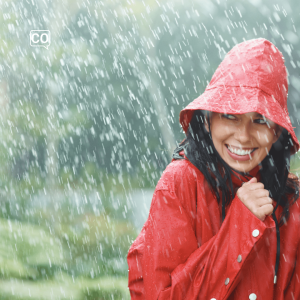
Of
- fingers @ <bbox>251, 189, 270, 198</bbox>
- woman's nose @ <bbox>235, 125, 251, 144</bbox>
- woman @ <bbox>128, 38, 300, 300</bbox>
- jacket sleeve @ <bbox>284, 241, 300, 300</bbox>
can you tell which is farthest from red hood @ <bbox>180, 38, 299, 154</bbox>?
jacket sleeve @ <bbox>284, 241, 300, 300</bbox>

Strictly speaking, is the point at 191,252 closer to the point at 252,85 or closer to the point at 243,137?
the point at 243,137

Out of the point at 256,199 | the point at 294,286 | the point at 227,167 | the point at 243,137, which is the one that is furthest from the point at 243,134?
the point at 294,286

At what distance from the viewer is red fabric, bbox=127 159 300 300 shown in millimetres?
1555

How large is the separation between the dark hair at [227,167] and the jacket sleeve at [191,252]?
Result: 0.22 meters

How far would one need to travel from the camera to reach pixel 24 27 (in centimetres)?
970

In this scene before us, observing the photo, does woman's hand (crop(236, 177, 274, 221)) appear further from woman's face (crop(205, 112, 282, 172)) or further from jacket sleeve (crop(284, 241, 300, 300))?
jacket sleeve (crop(284, 241, 300, 300))

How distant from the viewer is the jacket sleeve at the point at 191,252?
1.53m

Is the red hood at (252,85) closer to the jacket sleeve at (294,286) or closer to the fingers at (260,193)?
the fingers at (260,193)

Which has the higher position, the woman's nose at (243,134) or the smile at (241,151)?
the woman's nose at (243,134)

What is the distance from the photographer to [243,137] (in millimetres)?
1675

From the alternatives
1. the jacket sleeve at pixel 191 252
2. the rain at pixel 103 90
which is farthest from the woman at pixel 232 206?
the rain at pixel 103 90

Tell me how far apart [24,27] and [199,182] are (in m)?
9.66

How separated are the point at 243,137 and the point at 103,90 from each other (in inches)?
405

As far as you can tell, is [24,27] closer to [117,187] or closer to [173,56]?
[173,56]
